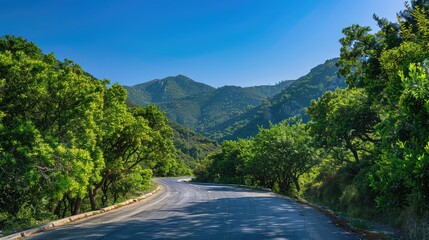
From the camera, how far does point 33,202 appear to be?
17.8 meters

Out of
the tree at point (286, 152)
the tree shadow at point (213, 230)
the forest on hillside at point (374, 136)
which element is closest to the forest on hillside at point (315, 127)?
the forest on hillside at point (374, 136)

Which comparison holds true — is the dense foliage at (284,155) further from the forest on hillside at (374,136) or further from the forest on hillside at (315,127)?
the forest on hillside at (315,127)

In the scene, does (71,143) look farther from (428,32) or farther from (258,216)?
(428,32)

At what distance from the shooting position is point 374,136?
24359 mm

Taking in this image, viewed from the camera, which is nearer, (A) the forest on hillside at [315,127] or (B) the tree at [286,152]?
(A) the forest on hillside at [315,127]

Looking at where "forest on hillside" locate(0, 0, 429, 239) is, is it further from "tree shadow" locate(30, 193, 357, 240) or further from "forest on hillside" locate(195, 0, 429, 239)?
"tree shadow" locate(30, 193, 357, 240)

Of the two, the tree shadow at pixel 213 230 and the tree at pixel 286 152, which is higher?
the tree at pixel 286 152

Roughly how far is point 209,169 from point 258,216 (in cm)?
6592

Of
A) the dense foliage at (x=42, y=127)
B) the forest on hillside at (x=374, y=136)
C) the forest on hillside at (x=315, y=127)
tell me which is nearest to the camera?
the forest on hillside at (x=374, y=136)

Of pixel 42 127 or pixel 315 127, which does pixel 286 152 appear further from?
pixel 42 127

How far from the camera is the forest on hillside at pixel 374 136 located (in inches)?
221

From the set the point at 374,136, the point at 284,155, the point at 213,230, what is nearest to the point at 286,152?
the point at 284,155

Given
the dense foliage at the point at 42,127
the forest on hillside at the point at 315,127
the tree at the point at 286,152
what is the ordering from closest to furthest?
the forest on hillside at the point at 315,127 → the dense foliage at the point at 42,127 → the tree at the point at 286,152

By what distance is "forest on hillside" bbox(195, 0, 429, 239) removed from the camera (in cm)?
561
